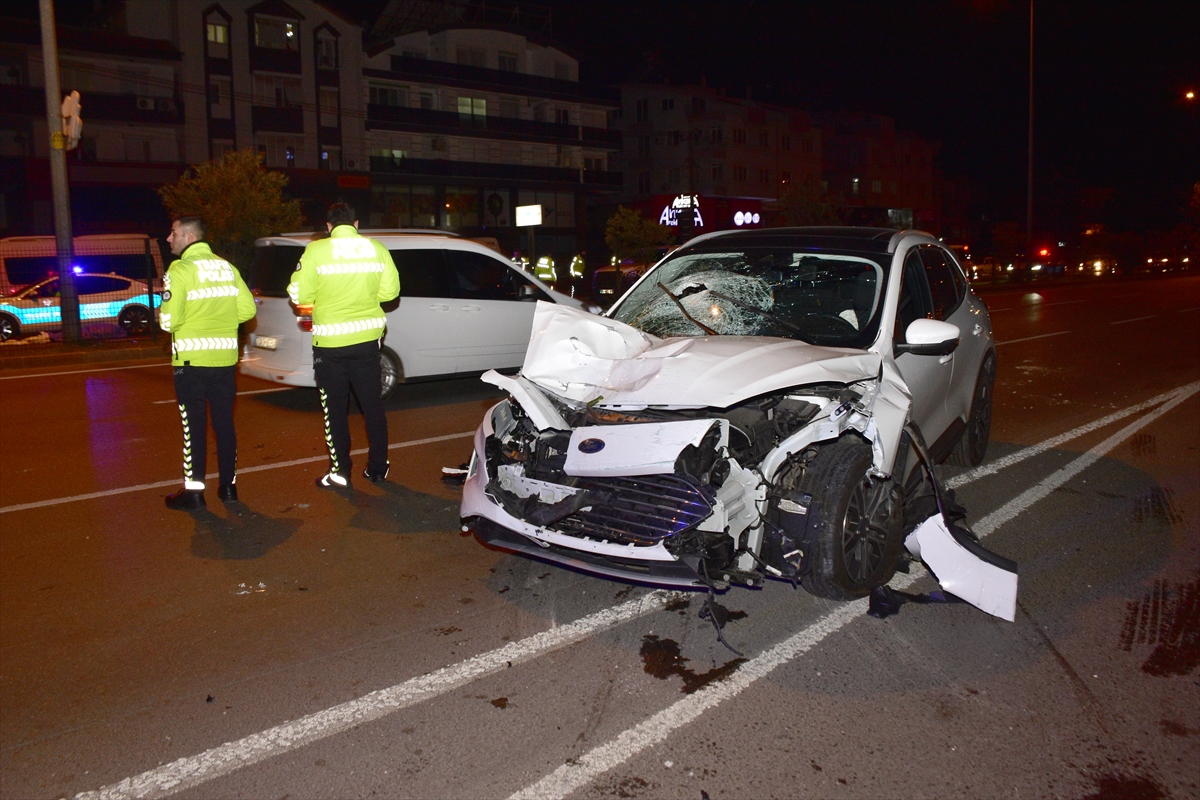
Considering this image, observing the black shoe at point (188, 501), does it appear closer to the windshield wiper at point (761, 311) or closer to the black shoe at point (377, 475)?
the black shoe at point (377, 475)

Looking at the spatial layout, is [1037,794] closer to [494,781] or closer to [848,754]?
[848,754]

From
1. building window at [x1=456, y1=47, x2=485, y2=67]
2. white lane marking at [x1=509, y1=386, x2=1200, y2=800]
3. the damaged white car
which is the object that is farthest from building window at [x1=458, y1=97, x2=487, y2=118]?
white lane marking at [x1=509, y1=386, x2=1200, y2=800]

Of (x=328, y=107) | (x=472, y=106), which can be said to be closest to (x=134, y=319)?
(x=328, y=107)

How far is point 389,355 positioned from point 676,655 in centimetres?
667

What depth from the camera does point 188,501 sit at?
621cm

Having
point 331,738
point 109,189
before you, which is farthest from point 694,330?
point 109,189

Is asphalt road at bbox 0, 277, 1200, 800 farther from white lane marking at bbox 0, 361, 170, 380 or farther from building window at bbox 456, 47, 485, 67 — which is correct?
building window at bbox 456, 47, 485, 67

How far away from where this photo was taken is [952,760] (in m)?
3.20

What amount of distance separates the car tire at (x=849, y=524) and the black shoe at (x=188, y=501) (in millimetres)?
4047

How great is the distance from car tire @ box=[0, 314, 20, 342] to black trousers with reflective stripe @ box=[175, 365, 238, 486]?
1558 cm

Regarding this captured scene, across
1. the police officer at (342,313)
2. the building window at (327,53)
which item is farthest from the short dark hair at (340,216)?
the building window at (327,53)

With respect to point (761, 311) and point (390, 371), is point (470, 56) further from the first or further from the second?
point (761, 311)

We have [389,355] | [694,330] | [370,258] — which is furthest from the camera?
[389,355]

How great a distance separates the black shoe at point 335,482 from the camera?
660 centimetres
